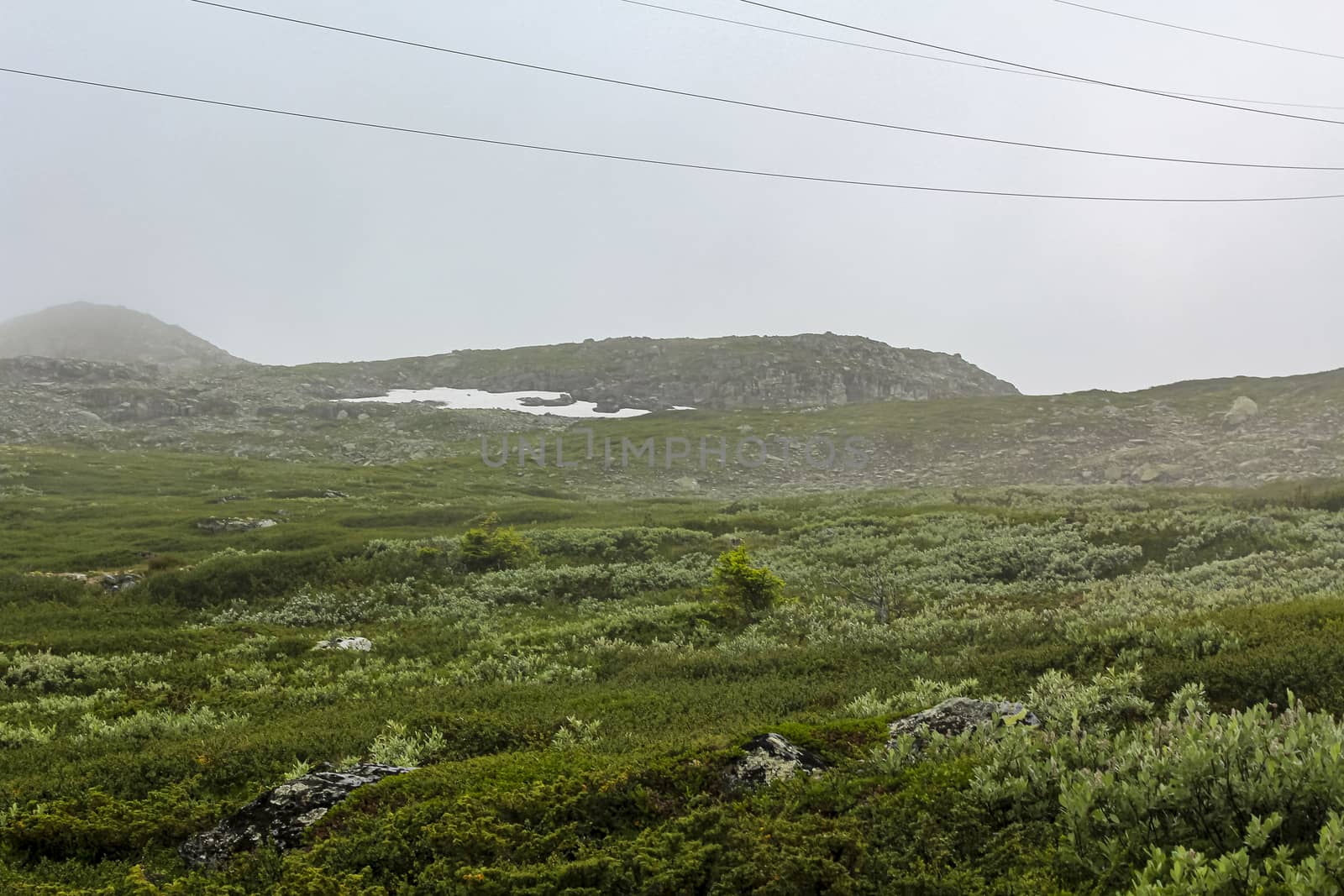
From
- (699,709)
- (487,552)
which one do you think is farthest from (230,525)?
(699,709)

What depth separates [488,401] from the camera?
13212cm

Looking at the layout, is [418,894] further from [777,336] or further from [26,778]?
[777,336]

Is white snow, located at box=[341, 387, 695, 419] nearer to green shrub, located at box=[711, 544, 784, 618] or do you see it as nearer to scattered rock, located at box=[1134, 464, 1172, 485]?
scattered rock, located at box=[1134, 464, 1172, 485]

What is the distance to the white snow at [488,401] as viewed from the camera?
12481 centimetres

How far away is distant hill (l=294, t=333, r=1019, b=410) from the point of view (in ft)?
478

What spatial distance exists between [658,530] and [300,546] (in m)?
16.5

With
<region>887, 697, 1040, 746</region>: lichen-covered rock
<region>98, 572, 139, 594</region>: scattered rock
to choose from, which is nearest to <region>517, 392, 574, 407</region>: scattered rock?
<region>98, 572, 139, 594</region>: scattered rock

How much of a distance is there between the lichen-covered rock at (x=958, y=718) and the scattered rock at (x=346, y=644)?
15021mm

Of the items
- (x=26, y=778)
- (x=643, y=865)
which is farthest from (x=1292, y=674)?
(x=26, y=778)

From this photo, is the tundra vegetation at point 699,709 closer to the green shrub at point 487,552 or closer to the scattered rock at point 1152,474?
the green shrub at point 487,552

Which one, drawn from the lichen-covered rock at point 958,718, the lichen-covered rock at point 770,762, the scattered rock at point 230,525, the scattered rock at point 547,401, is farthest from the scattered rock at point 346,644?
the scattered rock at point 547,401

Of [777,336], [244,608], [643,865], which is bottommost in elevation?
[244,608]

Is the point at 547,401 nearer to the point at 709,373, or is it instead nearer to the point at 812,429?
the point at 709,373

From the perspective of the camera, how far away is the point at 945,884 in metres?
4.98
